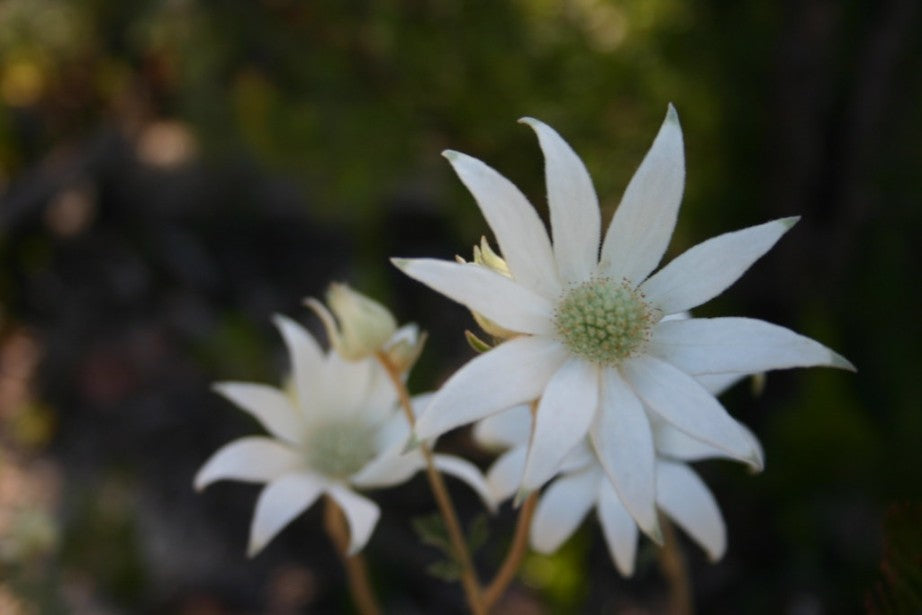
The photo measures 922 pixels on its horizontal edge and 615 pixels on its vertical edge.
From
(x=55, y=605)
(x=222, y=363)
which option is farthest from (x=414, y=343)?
(x=222, y=363)

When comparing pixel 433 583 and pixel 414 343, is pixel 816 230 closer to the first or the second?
pixel 433 583

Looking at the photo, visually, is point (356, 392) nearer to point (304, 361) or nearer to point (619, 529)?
point (304, 361)

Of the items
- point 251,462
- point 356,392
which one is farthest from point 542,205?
point 251,462

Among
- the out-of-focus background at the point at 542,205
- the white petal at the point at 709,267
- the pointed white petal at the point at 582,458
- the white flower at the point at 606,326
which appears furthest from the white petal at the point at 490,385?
the out-of-focus background at the point at 542,205

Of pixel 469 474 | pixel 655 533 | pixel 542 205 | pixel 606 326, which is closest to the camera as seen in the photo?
pixel 655 533

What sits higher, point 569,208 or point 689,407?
point 569,208

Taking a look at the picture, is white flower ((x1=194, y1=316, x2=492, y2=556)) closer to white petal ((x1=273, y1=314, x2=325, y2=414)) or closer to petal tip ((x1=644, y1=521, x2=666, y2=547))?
white petal ((x1=273, y1=314, x2=325, y2=414))
